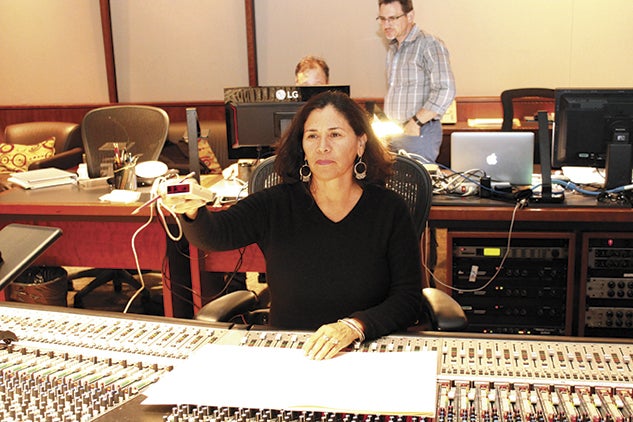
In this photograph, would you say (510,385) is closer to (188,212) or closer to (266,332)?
(266,332)

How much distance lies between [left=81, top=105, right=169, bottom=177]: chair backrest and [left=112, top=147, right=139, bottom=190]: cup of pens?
0.48 metres

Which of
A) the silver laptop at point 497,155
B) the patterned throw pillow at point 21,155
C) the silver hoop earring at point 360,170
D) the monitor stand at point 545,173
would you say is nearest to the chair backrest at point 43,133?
the patterned throw pillow at point 21,155

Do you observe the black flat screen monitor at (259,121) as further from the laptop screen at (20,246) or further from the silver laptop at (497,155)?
the laptop screen at (20,246)

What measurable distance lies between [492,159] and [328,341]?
2.03 meters

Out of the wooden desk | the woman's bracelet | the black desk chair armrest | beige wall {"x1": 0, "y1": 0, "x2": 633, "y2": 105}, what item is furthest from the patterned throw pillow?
the woman's bracelet

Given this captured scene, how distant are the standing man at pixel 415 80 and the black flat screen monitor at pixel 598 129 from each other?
3.71 ft

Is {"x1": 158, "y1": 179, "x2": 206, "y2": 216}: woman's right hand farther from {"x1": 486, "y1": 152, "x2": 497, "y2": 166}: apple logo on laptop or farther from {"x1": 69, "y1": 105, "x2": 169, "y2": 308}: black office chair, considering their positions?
{"x1": 69, "y1": 105, "x2": 169, "y2": 308}: black office chair

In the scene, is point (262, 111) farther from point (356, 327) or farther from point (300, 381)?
point (300, 381)

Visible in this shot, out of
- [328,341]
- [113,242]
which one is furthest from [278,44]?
[328,341]

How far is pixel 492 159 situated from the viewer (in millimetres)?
3268

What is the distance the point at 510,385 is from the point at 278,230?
88 centimetres

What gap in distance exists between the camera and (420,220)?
2.21 meters

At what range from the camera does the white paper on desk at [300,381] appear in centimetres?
122

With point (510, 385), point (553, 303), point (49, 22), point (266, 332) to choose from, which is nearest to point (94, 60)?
point (49, 22)
